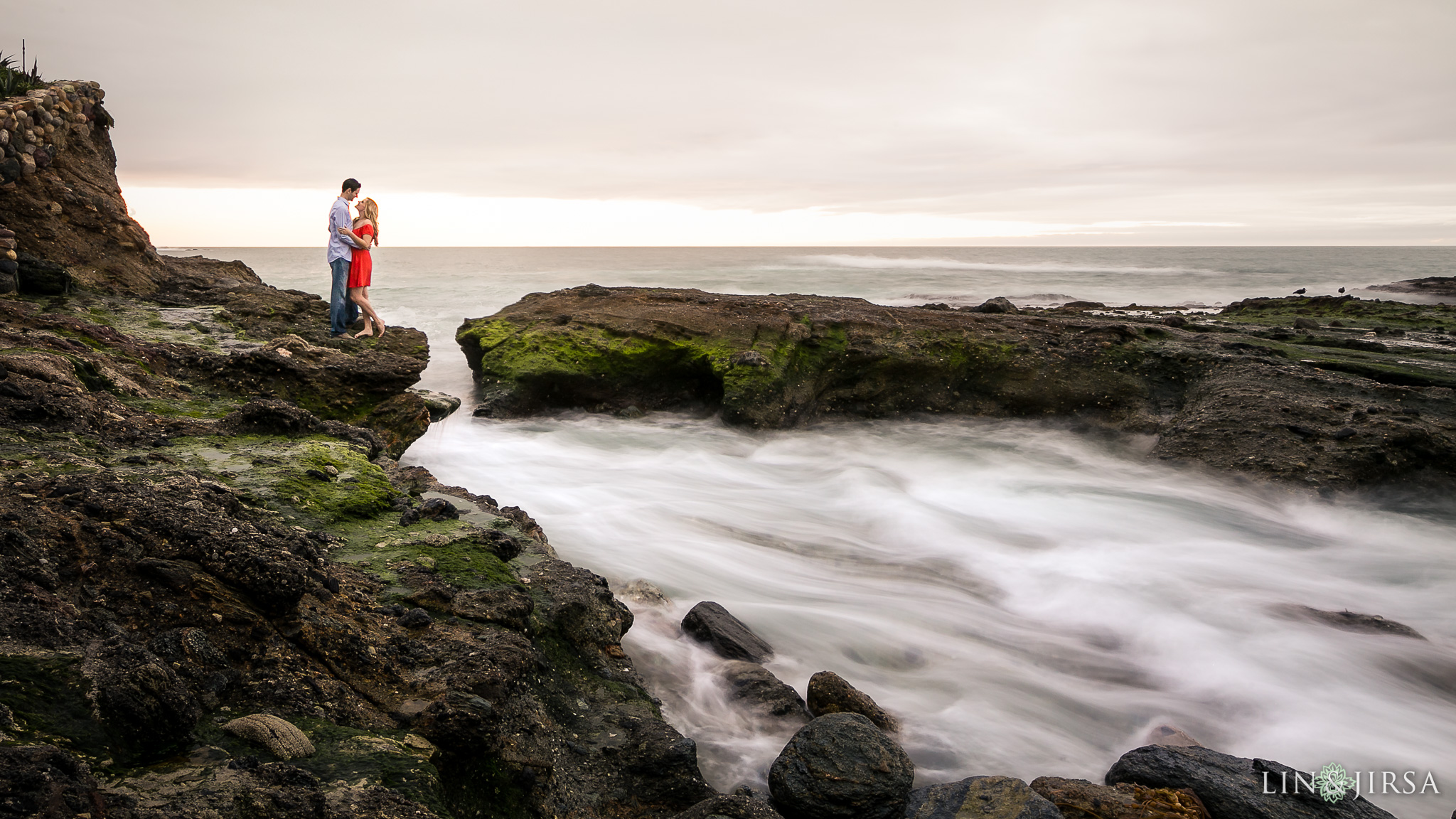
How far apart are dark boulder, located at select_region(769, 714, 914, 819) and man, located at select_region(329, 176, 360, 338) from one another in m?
8.17

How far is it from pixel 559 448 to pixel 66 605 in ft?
23.0

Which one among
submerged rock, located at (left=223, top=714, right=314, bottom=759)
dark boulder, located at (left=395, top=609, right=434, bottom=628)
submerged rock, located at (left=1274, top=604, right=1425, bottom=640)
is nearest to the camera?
submerged rock, located at (left=223, top=714, right=314, bottom=759)

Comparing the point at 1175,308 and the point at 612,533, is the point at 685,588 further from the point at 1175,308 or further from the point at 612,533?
the point at 1175,308

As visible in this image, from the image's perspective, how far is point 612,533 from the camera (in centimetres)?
691

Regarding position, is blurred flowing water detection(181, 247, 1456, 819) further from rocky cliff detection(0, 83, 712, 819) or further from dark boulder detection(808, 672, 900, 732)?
rocky cliff detection(0, 83, 712, 819)

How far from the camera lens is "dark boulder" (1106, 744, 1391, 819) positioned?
3389 mm

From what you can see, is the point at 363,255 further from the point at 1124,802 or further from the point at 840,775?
the point at 1124,802

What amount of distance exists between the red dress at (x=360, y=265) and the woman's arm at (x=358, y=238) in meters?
0.03

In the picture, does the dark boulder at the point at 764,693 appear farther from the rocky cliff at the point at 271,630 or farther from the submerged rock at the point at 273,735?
the submerged rock at the point at 273,735

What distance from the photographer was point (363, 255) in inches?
385

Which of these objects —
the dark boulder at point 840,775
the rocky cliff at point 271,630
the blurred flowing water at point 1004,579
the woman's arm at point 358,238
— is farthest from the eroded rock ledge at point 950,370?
the dark boulder at point 840,775

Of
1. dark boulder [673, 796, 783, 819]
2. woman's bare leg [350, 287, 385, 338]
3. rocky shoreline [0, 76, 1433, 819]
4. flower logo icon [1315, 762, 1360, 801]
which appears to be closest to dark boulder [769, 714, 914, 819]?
rocky shoreline [0, 76, 1433, 819]

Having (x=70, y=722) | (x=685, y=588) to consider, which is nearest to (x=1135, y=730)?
(x=685, y=588)

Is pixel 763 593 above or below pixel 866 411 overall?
below
